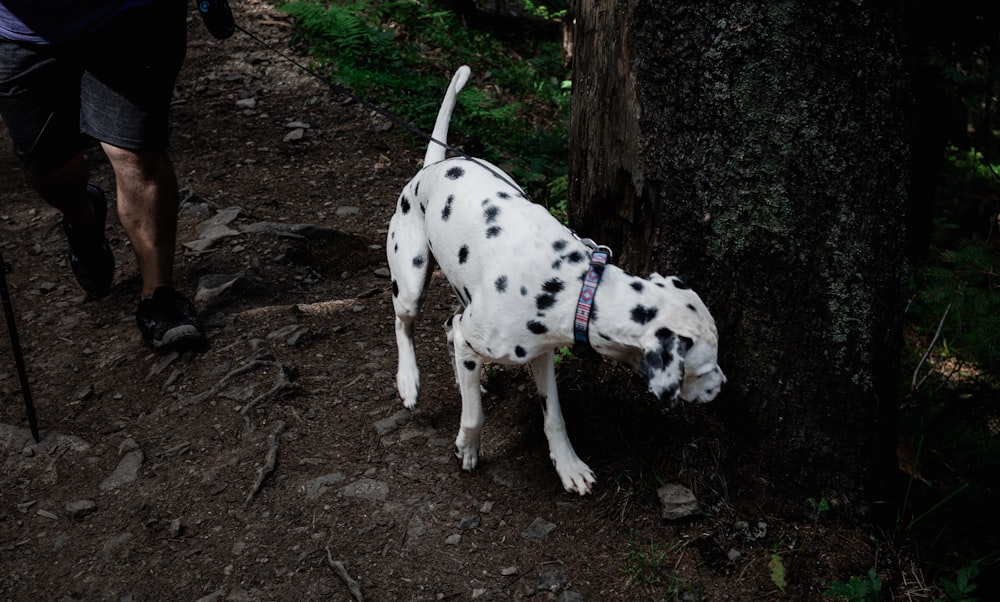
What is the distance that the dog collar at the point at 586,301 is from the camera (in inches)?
115

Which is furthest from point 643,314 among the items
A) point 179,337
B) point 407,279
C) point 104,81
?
point 104,81

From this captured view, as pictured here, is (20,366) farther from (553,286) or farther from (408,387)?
(553,286)

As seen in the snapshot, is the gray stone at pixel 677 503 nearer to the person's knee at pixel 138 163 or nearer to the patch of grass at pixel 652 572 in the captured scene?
the patch of grass at pixel 652 572

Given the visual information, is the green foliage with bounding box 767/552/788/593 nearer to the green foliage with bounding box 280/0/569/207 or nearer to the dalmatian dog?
the dalmatian dog

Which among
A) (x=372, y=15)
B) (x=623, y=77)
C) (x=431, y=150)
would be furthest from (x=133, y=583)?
(x=372, y=15)

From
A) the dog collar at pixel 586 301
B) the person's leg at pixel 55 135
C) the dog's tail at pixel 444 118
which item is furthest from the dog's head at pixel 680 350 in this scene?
the person's leg at pixel 55 135

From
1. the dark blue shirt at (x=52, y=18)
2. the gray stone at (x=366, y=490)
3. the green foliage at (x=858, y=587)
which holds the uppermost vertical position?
the dark blue shirt at (x=52, y=18)

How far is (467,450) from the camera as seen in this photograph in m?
3.53

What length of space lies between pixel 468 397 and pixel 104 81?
2.66 m

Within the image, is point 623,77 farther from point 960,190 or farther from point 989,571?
point 960,190

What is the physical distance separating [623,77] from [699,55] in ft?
1.38

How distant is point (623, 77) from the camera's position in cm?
321

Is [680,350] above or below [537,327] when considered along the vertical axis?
above

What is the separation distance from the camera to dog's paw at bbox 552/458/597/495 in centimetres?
340
